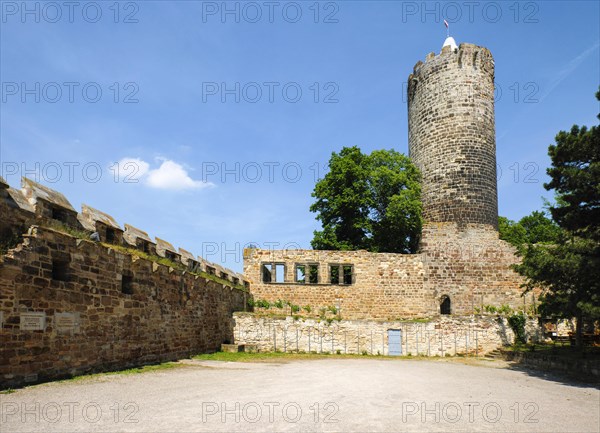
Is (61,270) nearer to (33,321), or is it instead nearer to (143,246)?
(33,321)

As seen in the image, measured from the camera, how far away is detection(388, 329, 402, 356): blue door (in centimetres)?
2173

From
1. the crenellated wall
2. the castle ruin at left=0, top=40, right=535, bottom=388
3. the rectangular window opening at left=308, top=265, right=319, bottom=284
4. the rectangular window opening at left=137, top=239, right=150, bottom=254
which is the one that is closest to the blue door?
the castle ruin at left=0, top=40, right=535, bottom=388

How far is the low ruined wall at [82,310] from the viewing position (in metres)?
8.68

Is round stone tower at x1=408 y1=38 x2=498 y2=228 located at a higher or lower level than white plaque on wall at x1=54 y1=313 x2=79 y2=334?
higher

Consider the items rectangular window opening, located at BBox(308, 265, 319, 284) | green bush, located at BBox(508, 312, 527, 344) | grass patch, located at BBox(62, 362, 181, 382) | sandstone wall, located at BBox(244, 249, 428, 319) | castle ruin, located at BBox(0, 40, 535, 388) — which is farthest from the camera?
rectangular window opening, located at BBox(308, 265, 319, 284)

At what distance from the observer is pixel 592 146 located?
44.0 feet

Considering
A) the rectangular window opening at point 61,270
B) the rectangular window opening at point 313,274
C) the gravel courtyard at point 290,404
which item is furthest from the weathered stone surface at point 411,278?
the rectangular window opening at point 61,270

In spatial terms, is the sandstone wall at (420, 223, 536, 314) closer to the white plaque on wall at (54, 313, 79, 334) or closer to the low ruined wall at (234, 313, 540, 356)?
the low ruined wall at (234, 313, 540, 356)

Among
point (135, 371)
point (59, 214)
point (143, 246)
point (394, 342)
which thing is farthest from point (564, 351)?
point (59, 214)

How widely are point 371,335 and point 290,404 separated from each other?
1429 cm

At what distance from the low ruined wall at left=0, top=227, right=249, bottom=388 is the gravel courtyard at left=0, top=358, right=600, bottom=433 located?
726mm

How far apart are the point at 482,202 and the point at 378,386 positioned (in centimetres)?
1951

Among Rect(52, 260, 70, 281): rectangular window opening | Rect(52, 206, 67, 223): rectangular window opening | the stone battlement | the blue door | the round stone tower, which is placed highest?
the stone battlement

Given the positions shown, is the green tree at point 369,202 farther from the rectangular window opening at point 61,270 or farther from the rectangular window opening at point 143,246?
the rectangular window opening at point 61,270
